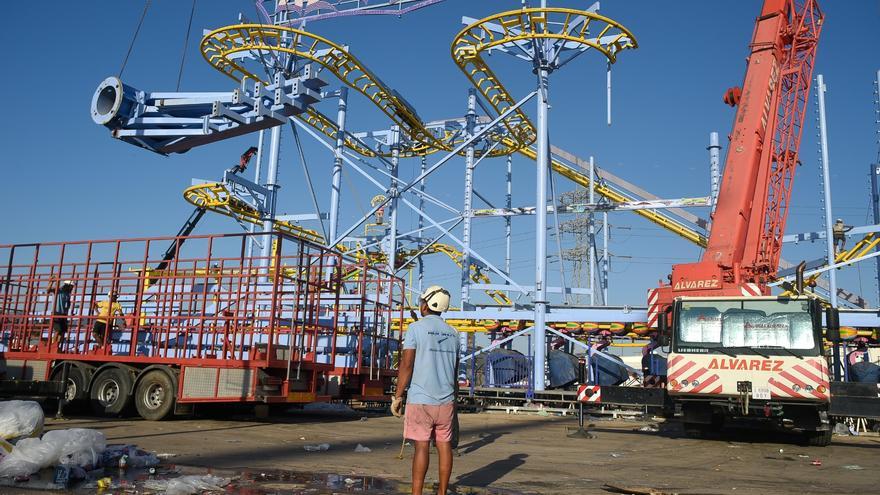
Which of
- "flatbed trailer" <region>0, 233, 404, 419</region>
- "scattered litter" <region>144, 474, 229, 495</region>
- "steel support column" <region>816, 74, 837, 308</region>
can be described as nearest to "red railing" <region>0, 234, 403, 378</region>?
"flatbed trailer" <region>0, 233, 404, 419</region>

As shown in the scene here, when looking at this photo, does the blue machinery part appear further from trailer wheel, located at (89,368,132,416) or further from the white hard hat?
the white hard hat

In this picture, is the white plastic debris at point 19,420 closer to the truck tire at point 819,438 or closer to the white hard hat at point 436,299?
the white hard hat at point 436,299

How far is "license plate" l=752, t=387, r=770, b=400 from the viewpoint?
1082 cm

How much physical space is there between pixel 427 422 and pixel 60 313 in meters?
10.8

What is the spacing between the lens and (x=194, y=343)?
43.7 ft

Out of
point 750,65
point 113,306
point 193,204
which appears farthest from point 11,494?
point 193,204

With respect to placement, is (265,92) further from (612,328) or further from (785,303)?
(612,328)

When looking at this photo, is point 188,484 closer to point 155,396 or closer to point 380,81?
point 155,396

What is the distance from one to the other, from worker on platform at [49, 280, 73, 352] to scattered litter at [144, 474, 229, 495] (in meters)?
8.92

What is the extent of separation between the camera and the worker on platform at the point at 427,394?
17.5 feet

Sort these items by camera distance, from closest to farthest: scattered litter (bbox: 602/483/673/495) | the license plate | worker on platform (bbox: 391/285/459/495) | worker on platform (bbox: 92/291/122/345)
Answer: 1. worker on platform (bbox: 391/285/459/495)
2. scattered litter (bbox: 602/483/673/495)
3. the license plate
4. worker on platform (bbox: 92/291/122/345)

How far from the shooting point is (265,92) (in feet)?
38.0

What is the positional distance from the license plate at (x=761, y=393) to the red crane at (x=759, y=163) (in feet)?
6.88

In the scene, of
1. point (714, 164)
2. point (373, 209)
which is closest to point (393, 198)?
point (373, 209)
